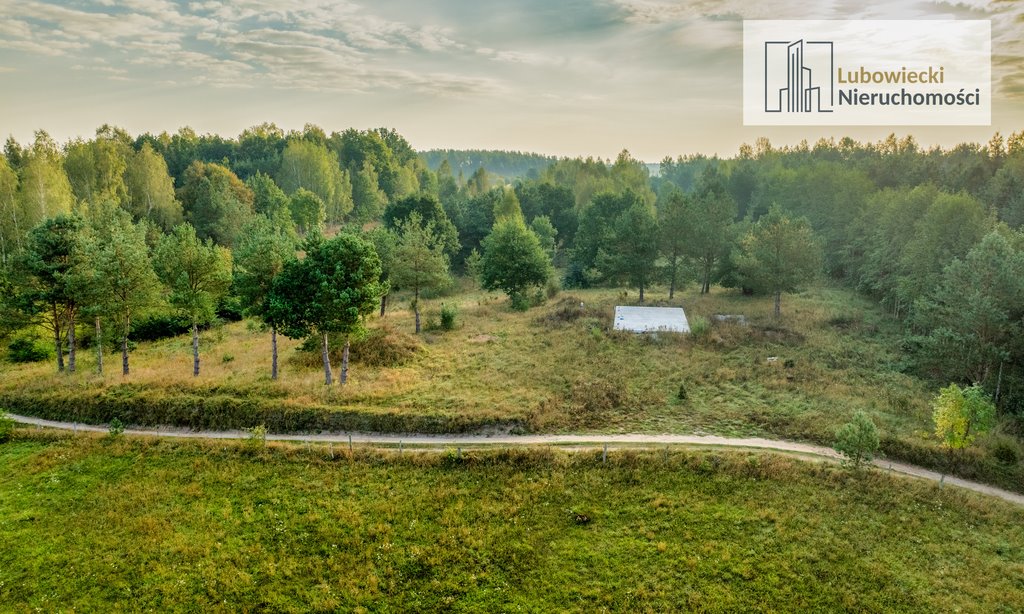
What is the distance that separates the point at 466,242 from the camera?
95.1 m

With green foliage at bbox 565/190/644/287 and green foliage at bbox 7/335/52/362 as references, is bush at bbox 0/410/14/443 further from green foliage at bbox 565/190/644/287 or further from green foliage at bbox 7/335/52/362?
green foliage at bbox 565/190/644/287

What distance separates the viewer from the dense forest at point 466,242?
3791 centimetres

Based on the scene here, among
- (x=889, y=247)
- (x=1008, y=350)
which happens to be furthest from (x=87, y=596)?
(x=889, y=247)

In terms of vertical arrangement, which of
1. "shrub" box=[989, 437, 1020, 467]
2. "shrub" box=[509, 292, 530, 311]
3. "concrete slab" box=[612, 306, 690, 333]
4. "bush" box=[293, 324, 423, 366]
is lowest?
"shrub" box=[989, 437, 1020, 467]

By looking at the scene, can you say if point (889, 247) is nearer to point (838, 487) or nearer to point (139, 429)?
point (838, 487)

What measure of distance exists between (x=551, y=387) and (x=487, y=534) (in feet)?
51.9

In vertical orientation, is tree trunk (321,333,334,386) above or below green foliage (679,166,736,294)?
below

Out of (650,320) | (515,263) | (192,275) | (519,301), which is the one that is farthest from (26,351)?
(650,320)

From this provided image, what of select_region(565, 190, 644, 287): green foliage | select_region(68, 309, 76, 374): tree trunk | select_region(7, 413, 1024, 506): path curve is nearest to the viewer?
select_region(7, 413, 1024, 506): path curve

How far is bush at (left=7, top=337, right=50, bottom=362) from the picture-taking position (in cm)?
4672

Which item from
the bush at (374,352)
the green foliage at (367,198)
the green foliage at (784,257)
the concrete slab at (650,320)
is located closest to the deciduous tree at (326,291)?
the bush at (374,352)

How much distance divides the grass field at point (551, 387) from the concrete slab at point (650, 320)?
201 centimetres

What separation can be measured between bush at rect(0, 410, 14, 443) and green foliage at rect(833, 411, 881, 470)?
159ft

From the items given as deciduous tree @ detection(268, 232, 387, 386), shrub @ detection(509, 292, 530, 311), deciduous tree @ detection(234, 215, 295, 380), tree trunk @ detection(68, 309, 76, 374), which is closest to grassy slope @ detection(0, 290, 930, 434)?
tree trunk @ detection(68, 309, 76, 374)
